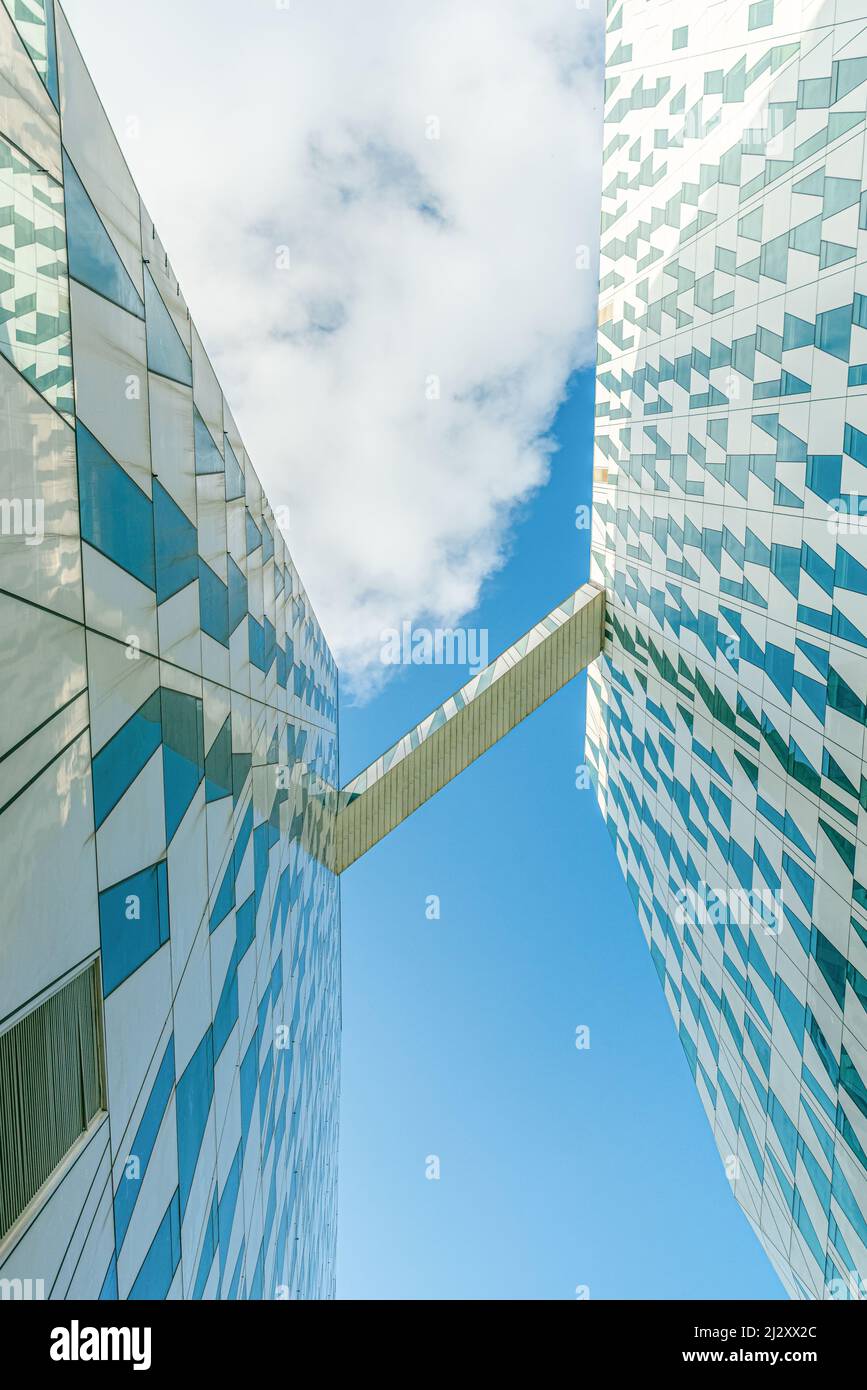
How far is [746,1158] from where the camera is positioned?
2162cm

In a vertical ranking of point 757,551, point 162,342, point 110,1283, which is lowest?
point 110,1283

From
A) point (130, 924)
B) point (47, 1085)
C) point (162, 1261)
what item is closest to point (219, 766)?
point (130, 924)

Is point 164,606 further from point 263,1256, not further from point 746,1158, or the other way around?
point 746,1158

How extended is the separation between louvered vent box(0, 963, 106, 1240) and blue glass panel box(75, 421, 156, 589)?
4.37 m

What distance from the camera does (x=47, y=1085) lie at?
5.77m

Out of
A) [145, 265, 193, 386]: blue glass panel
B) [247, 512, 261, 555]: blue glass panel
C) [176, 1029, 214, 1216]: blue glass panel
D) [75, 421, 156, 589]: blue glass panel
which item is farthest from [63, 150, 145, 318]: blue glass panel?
[176, 1029, 214, 1216]: blue glass panel

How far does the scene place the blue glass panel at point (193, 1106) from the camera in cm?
934

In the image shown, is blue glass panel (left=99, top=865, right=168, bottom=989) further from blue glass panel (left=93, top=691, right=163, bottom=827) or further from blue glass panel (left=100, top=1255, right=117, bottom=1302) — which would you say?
blue glass panel (left=100, top=1255, right=117, bottom=1302)

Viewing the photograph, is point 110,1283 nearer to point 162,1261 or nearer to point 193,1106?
point 162,1261

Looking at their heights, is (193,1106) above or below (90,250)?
below

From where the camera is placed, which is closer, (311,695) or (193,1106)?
(193,1106)

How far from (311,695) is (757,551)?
17.2 metres

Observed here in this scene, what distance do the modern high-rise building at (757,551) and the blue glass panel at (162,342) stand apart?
491 inches
